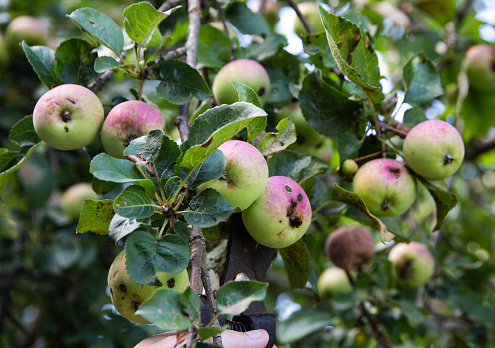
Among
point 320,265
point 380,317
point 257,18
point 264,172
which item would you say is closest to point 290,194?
point 264,172

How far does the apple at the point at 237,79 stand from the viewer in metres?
1.18

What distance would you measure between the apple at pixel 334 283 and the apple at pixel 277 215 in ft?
5.04

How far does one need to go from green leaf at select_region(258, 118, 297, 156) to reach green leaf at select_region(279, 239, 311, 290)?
0.23 meters

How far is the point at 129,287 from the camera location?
800 millimetres

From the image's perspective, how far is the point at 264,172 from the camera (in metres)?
0.81

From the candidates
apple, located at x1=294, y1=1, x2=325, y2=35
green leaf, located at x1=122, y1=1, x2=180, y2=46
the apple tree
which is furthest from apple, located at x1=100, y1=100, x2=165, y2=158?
apple, located at x1=294, y1=1, x2=325, y2=35

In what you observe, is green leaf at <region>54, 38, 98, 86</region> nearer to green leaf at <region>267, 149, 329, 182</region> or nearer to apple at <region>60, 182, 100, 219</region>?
green leaf at <region>267, 149, 329, 182</region>

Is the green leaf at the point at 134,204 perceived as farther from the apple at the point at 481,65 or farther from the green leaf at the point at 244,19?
the apple at the point at 481,65

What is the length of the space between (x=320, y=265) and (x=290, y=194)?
1.12 m

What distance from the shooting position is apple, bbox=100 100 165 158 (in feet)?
3.10

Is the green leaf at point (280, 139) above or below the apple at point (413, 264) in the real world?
above

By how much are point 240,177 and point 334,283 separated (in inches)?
67.9

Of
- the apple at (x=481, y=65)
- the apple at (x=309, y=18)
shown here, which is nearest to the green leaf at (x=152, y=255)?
the apple at (x=309, y=18)

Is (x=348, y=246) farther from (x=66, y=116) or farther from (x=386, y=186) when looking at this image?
(x=66, y=116)
